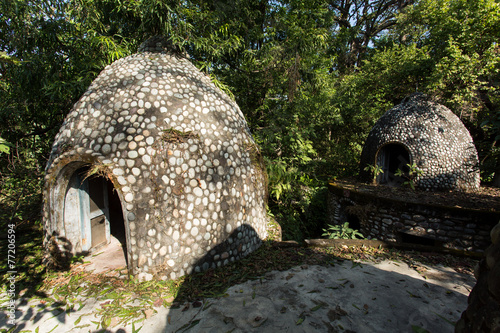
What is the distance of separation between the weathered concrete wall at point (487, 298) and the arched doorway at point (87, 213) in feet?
13.6

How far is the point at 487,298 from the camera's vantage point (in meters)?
1.71

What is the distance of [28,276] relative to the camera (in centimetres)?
370

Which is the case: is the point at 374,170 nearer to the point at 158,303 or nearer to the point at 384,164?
the point at 384,164

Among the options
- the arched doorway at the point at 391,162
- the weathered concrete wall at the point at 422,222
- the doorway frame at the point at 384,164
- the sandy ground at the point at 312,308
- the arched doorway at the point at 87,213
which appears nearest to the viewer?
the sandy ground at the point at 312,308

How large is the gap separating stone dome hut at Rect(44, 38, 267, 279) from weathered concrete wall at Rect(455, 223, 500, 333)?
2852mm

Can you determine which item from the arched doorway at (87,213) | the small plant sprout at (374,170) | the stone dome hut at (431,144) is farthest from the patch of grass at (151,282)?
the small plant sprout at (374,170)

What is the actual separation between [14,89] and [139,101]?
476 centimetres

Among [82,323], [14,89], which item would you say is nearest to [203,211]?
[82,323]

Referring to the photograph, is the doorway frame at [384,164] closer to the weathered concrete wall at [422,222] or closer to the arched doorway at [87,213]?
the weathered concrete wall at [422,222]

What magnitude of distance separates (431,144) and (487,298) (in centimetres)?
752

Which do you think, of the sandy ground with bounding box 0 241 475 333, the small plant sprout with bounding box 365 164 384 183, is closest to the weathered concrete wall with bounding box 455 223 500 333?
the sandy ground with bounding box 0 241 475 333

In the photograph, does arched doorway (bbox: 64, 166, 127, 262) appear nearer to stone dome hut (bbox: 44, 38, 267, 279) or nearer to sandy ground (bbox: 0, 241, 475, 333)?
stone dome hut (bbox: 44, 38, 267, 279)

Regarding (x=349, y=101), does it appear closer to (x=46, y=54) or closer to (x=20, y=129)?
(x=46, y=54)

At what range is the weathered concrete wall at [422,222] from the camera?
5.51m
